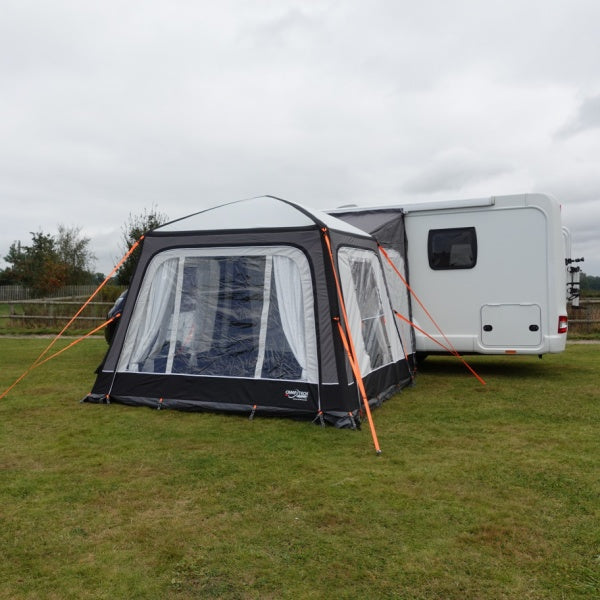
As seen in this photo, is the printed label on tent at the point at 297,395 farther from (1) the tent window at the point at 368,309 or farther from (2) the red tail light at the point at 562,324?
(2) the red tail light at the point at 562,324

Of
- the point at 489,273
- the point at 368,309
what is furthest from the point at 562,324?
the point at 368,309

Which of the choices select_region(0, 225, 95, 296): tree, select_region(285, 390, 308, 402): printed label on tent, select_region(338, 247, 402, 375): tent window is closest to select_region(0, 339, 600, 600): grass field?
select_region(285, 390, 308, 402): printed label on tent

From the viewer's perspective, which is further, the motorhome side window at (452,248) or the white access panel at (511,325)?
the motorhome side window at (452,248)

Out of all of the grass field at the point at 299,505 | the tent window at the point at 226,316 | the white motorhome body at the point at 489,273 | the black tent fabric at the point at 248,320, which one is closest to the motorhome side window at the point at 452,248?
the white motorhome body at the point at 489,273

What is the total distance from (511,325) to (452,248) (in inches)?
47.7

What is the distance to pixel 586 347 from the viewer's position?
1012 centimetres

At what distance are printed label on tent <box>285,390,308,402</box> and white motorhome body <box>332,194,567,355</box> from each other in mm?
2898

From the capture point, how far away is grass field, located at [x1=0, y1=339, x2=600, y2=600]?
2635mm

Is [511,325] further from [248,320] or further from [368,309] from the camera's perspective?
[248,320]

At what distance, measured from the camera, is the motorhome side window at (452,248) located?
24.2 feet

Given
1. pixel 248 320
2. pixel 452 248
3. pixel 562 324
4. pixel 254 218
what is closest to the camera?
pixel 248 320

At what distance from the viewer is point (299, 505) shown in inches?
134

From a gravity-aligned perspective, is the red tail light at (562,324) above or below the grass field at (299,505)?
above

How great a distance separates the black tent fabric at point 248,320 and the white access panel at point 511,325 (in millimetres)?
1830
